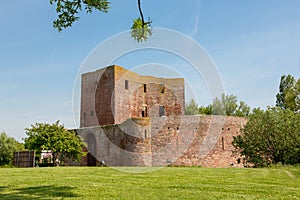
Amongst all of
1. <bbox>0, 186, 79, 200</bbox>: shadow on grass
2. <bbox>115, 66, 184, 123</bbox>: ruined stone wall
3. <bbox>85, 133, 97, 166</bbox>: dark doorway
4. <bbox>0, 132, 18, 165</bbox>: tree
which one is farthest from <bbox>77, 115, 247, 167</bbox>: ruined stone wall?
<bbox>0, 186, 79, 200</bbox>: shadow on grass

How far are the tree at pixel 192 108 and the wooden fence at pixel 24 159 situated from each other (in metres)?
24.3

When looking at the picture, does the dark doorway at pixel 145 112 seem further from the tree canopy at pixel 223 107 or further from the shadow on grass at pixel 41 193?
the shadow on grass at pixel 41 193

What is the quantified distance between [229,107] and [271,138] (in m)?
27.3

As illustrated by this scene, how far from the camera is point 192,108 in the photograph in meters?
45.0

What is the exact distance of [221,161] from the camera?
85.5 ft

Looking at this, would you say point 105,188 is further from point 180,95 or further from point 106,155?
point 180,95

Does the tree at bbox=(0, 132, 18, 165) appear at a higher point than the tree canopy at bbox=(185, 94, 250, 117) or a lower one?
lower

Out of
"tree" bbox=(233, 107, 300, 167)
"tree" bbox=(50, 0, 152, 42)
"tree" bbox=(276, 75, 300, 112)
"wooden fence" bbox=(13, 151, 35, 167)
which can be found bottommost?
"wooden fence" bbox=(13, 151, 35, 167)

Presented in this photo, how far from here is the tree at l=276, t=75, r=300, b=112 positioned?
38.3 meters

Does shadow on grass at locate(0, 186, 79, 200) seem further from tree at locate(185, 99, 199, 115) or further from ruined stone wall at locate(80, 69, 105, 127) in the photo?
tree at locate(185, 99, 199, 115)

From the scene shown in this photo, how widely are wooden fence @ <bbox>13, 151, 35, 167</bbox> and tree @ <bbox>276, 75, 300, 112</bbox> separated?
28557 mm

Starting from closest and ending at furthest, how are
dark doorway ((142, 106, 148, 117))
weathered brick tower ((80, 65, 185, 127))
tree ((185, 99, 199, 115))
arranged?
1. weathered brick tower ((80, 65, 185, 127))
2. dark doorway ((142, 106, 148, 117))
3. tree ((185, 99, 199, 115))

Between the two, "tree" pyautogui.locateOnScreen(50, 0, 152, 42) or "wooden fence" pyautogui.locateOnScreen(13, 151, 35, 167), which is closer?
"tree" pyautogui.locateOnScreen(50, 0, 152, 42)

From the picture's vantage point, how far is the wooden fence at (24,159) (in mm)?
23266
